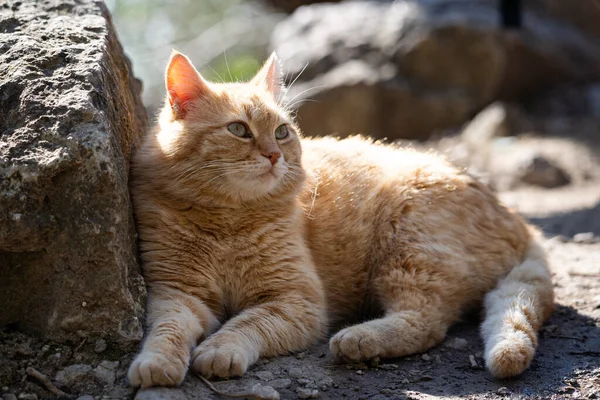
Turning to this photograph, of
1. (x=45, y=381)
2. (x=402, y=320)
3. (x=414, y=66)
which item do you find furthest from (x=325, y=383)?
(x=414, y=66)

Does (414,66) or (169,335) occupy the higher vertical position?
(169,335)

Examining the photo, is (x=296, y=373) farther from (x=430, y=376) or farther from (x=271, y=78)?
(x=271, y=78)

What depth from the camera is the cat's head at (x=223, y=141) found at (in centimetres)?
344

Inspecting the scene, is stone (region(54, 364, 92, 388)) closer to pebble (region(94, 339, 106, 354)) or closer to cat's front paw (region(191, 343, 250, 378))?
pebble (region(94, 339, 106, 354))

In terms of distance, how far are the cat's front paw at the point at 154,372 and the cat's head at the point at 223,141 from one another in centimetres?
94

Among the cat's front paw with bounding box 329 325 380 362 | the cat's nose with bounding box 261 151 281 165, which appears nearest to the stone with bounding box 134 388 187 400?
the cat's front paw with bounding box 329 325 380 362

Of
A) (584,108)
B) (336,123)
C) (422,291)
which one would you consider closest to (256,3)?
(336,123)

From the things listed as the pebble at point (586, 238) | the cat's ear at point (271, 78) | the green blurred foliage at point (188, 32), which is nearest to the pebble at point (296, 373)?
the cat's ear at point (271, 78)

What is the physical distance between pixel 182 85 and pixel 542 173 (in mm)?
5325

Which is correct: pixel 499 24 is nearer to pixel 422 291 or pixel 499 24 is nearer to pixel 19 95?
pixel 422 291

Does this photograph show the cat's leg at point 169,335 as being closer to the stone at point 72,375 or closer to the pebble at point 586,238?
the stone at point 72,375

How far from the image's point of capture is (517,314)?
3.50 meters

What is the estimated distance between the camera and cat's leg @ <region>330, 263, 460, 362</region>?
11.0 feet

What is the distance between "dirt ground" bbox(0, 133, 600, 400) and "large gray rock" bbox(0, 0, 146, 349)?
4.5 inches
